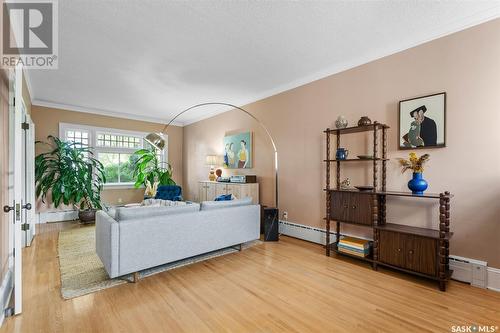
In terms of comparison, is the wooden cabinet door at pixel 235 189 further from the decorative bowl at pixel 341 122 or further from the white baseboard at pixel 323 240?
the decorative bowl at pixel 341 122

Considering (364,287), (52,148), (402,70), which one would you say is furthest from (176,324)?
(52,148)

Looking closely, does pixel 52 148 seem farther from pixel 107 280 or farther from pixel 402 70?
pixel 402 70

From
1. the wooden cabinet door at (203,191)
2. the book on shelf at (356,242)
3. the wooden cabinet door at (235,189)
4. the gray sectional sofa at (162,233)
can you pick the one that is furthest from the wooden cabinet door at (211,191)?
the book on shelf at (356,242)

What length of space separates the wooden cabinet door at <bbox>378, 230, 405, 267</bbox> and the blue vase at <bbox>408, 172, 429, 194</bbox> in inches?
21.1

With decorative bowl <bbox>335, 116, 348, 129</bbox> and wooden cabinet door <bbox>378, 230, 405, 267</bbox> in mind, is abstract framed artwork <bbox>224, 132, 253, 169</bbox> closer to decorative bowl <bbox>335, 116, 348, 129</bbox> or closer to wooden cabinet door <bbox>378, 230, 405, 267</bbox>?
decorative bowl <bbox>335, 116, 348, 129</bbox>

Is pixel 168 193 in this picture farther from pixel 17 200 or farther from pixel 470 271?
pixel 470 271

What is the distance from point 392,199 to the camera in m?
3.13

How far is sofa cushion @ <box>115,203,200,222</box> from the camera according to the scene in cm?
257

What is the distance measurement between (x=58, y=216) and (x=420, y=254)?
275 inches

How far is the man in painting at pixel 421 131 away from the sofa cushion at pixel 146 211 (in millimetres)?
2824

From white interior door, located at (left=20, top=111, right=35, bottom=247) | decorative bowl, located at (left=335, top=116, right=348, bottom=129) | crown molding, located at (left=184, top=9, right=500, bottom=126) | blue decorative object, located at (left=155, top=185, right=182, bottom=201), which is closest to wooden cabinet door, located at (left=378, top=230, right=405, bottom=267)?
decorative bowl, located at (left=335, top=116, right=348, bottom=129)

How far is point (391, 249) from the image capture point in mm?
2771

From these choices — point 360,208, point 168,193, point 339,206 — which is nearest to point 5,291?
point 168,193

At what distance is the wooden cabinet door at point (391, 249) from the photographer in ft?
8.86
